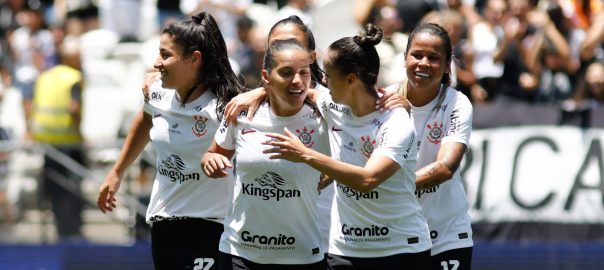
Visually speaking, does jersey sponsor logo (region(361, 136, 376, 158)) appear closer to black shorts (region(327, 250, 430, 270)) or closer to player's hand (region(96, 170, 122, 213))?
black shorts (region(327, 250, 430, 270))

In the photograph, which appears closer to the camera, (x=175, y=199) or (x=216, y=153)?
(x=216, y=153)

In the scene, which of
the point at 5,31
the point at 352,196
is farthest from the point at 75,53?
the point at 352,196

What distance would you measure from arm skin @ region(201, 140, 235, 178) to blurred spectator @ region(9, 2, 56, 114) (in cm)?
850

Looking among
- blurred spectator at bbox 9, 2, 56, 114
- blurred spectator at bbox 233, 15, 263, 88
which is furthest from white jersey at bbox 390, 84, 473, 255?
blurred spectator at bbox 9, 2, 56, 114

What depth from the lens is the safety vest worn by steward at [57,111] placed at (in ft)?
41.5

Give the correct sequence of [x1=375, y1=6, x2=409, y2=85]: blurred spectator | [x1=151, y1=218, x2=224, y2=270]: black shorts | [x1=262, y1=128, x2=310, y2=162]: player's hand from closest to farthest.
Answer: [x1=262, y1=128, x2=310, y2=162]: player's hand, [x1=151, y1=218, x2=224, y2=270]: black shorts, [x1=375, y1=6, x2=409, y2=85]: blurred spectator

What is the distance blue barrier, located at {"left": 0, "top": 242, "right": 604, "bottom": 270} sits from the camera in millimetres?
11016

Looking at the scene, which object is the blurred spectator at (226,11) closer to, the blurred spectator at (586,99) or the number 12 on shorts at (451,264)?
the blurred spectator at (586,99)

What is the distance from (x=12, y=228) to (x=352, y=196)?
7154 millimetres

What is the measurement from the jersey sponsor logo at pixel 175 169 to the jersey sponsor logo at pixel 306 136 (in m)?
0.88

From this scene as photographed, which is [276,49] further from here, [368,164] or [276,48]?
[368,164]

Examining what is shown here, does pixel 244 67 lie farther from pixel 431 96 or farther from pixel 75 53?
pixel 431 96

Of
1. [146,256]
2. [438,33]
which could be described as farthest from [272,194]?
[146,256]

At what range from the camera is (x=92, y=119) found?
46.0ft
